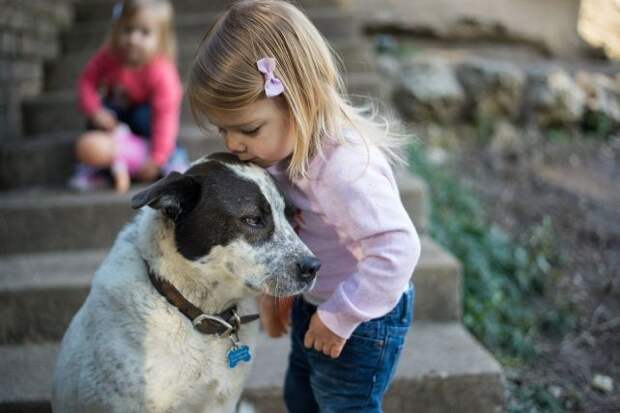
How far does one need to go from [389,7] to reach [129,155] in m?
3.89

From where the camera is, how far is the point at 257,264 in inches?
69.0

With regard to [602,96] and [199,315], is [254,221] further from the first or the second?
[602,96]

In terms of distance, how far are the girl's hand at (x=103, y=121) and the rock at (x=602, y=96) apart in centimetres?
406

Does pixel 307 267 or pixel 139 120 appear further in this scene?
pixel 139 120

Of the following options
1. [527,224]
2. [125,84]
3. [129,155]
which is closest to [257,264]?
[129,155]

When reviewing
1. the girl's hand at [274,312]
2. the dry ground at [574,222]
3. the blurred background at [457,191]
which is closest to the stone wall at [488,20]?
the blurred background at [457,191]

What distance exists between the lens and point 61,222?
10.5 feet

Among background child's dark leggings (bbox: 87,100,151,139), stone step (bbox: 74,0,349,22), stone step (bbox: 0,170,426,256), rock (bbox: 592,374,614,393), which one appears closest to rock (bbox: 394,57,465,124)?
stone step (bbox: 74,0,349,22)

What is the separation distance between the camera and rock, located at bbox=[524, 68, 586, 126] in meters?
5.36

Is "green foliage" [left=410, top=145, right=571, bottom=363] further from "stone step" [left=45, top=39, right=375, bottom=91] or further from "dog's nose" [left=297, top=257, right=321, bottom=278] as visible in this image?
"dog's nose" [left=297, top=257, right=321, bottom=278]

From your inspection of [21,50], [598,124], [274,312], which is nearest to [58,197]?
[21,50]

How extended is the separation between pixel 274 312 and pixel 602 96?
14.7 feet

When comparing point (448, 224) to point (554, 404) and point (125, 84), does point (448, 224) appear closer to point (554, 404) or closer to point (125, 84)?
point (554, 404)

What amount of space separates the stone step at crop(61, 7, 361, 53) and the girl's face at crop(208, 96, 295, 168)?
3226 millimetres
